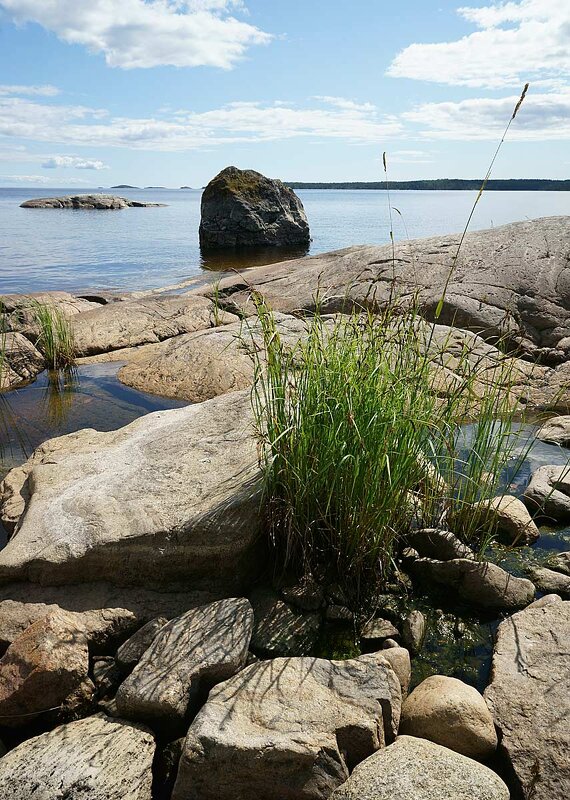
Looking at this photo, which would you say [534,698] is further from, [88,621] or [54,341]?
[54,341]

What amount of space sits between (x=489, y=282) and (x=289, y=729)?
791 cm

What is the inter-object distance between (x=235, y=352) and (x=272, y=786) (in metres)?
6.26

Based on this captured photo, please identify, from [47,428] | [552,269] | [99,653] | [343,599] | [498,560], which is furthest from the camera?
[552,269]

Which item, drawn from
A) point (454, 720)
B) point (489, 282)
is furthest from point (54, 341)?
point (454, 720)

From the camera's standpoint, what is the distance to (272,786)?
2635 millimetres

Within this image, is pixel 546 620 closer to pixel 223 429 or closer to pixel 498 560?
pixel 498 560

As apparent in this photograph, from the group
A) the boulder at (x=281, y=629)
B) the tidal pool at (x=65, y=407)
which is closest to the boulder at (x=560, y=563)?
the boulder at (x=281, y=629)

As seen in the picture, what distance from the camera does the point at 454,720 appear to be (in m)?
2.94

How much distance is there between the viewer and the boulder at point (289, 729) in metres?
2.63

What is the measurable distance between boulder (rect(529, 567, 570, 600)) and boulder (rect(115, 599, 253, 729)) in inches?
76.8

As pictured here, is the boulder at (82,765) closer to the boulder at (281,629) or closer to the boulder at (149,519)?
the boulder at (281,629)

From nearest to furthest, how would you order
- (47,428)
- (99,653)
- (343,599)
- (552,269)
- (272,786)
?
1. (272,786)
2. (99,653)
3. (343,599)
4. (47,428)
5. (552,269)

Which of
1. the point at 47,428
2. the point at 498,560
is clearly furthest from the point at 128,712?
Answer: the point at 47,428

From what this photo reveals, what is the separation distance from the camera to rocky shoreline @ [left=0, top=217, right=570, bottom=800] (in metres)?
2.66
